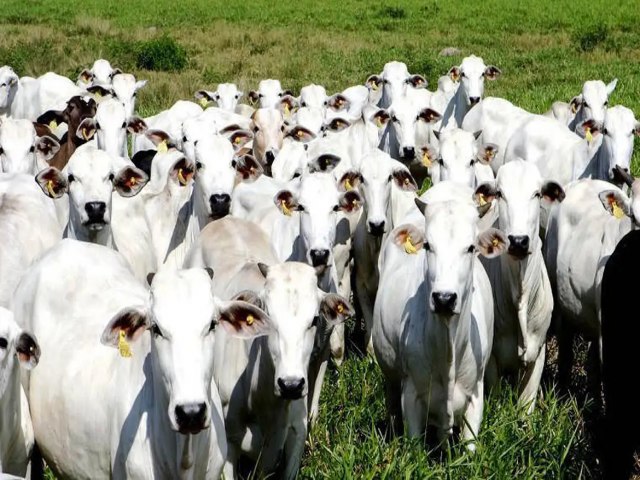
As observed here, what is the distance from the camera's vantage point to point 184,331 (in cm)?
425

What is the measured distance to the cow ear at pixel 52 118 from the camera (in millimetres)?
10625

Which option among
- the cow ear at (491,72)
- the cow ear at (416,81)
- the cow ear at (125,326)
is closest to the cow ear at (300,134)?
the cow ear at (416,81)

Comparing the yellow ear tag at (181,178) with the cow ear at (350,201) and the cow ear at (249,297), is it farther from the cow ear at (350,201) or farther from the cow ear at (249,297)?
the cow ear at (249,297)

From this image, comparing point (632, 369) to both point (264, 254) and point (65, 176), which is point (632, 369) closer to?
point (264, 254)

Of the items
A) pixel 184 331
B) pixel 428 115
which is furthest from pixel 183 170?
pixel 184 331

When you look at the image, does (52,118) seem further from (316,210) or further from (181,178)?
(316,210)

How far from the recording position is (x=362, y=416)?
6.52 m

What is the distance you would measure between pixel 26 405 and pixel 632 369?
3.07m

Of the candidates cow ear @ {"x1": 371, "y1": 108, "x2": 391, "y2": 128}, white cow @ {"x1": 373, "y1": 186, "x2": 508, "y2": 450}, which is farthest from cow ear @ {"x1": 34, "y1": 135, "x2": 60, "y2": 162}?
white cow @ {"x1": 373, "y1": 186, "x2": 508, "y2": 450}

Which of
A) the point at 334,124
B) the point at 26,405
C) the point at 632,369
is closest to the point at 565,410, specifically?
the point at 632,369

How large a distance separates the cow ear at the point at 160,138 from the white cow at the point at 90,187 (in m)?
1.90

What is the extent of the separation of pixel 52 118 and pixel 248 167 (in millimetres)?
3385

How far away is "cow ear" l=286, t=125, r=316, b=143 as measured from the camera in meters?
9.99

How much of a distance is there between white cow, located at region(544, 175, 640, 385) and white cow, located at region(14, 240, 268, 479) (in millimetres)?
3138
